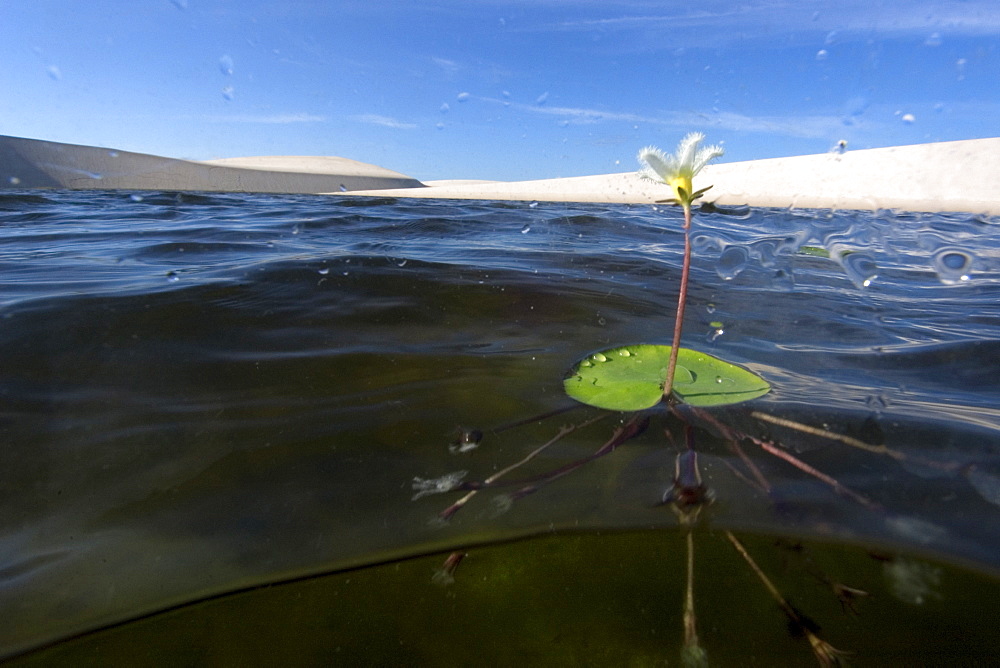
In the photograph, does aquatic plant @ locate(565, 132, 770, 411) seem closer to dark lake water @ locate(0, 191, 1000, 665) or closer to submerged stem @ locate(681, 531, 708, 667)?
dark lake water @ locate(0, 191, 1000, 665)

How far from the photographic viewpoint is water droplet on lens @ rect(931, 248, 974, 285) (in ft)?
8.39

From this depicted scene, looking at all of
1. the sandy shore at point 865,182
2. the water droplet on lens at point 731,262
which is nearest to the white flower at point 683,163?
the water droplet on lens at point 731,262

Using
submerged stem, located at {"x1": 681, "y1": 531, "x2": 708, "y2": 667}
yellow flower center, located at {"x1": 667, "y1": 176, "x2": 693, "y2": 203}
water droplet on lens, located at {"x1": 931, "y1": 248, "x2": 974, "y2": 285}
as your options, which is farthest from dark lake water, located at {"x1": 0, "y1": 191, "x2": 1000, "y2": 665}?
water droplet on lens, located at {"x1": 931, "y1": 248, "x2": 974, "y2": 285}

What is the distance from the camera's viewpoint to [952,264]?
10.1 feet

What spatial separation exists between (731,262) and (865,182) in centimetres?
1080

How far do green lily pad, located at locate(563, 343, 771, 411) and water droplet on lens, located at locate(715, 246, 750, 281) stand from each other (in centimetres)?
142

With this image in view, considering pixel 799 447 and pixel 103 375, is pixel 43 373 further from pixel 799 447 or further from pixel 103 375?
pixel 799 447

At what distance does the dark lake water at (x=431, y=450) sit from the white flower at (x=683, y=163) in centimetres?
37

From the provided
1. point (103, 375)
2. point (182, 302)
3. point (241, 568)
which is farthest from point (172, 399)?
point (182, 302)

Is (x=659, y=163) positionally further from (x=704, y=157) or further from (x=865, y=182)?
(x=865, y=182)

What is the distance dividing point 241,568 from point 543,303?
1232 mm

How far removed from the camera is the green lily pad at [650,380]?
88 cm

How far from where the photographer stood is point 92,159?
16594 mm

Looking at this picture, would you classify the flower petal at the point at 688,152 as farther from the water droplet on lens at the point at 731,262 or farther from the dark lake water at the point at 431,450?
the water droplet on lens at the point at 731,262
